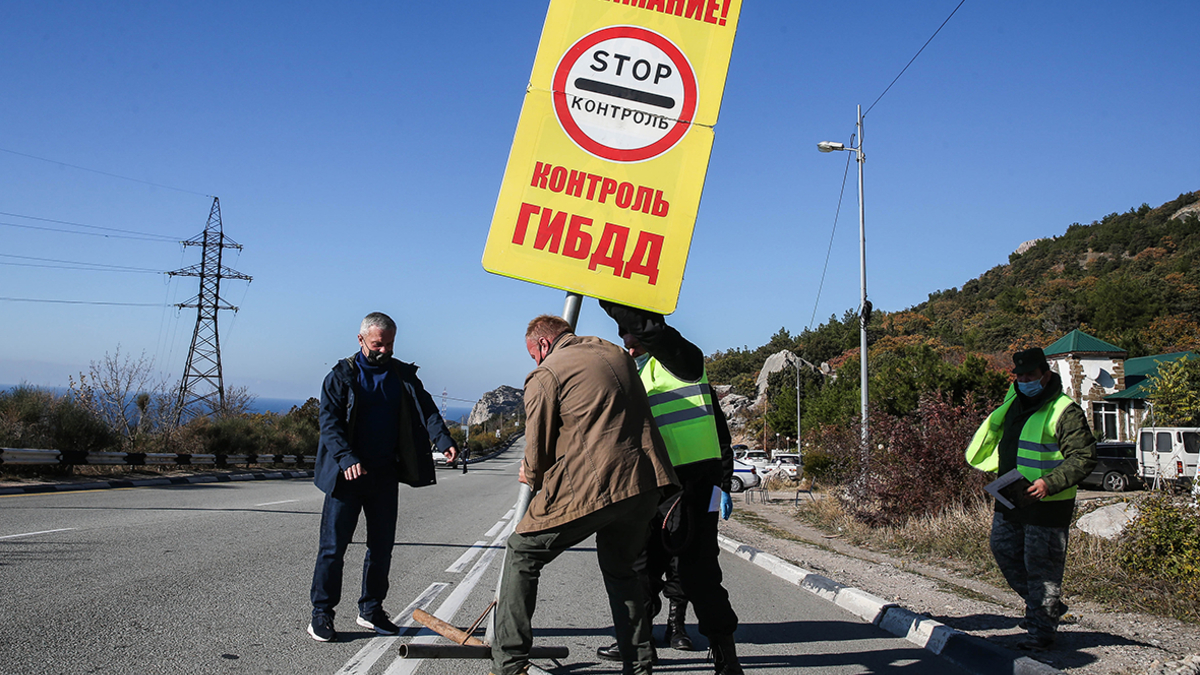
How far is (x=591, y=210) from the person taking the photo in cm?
316

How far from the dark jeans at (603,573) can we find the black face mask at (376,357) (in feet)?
5.93

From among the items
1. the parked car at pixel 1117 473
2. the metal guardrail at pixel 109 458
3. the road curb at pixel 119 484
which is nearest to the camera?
the road curb at pixel 119 484

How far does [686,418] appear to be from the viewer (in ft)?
13.2

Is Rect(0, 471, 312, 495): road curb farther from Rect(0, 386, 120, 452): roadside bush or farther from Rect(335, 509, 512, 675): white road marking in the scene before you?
Rect(335, 509, 512, 675): white road marking

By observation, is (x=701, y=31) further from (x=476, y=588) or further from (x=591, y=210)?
(x=476, y=588)

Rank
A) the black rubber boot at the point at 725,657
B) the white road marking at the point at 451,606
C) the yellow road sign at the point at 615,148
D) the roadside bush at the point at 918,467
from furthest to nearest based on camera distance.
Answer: the roadside bush at the point at 918,467
the white road marking at the point at 451,606
the black rubber boot at the point at 725,657
the yellow road sign at the point at 615,148

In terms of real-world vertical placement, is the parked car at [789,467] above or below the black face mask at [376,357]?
above

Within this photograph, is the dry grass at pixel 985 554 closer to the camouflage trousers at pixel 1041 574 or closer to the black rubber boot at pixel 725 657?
the camouflage trousers at pixel 1041 574

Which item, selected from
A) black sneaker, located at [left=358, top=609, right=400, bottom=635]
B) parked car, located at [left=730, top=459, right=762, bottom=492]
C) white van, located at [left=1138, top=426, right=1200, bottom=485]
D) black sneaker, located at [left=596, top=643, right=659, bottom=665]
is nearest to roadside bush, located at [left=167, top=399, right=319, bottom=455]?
parked car, located at [left=730, top=459, right=762, bottom=492]

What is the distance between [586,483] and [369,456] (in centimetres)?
196

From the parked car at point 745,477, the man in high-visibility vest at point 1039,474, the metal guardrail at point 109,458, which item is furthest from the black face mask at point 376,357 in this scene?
the parked car at point 745,477

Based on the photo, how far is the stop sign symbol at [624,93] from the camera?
10.5ft

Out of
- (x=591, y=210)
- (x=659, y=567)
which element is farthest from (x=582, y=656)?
(x=591, y=210)

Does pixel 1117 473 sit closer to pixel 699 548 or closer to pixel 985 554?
pixel 985 554
